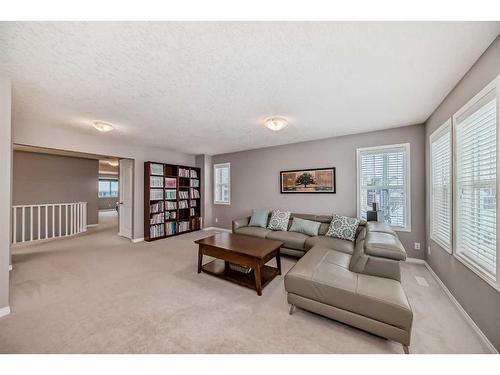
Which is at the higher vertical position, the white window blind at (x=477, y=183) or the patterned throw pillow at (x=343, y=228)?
the white window blind at (x=477, y=183)

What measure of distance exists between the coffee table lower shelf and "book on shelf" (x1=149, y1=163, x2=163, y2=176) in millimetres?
2959

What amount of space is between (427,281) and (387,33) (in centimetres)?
300

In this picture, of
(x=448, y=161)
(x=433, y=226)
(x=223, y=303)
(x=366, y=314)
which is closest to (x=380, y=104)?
(x=448, y=161)

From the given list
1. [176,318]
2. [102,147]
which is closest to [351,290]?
[176,318]

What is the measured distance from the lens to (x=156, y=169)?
479 cm

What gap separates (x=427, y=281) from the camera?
2.51 m

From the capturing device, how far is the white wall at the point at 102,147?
10.0 ft

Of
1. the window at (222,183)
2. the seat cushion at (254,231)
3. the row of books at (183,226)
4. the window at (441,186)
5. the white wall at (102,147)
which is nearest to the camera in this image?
the window at (441,186)

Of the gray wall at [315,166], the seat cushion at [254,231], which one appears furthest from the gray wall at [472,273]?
the seat cushion at [254,231]

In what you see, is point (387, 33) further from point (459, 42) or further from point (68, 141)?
point (68, 141)

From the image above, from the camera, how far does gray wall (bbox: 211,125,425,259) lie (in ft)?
10.3

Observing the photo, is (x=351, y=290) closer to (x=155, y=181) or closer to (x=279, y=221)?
(x=279, y=221)

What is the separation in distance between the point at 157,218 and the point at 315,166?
4.06 meters

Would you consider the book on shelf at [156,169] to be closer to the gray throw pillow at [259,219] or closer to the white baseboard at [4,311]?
the gray throw pillow at [259,219]
